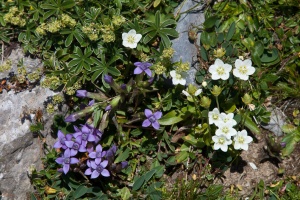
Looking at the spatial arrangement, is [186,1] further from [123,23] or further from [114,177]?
[114,177]

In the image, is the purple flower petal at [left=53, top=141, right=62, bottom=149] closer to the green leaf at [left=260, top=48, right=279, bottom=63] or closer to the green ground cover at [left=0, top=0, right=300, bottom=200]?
the green ground cover at [left=0, top=0, right=300, bottom=200]

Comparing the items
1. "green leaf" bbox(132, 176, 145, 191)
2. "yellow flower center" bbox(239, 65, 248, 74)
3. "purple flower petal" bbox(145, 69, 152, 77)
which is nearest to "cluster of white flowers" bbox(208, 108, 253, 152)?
"yellow flower center" bbox(239, 65, 248, 74)

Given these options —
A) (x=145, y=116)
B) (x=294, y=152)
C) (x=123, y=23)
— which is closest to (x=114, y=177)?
(x=145, y=116)

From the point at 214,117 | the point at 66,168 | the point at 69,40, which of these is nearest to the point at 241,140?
the point at 214,117

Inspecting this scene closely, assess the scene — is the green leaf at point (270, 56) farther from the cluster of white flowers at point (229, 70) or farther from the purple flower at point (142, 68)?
the purple flower at point (142, 68)

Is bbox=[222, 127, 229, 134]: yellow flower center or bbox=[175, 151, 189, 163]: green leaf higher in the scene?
bbox=[222, 127, 229, 134]: yellow flower center

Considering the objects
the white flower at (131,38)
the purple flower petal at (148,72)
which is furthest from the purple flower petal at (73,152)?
the white flower at (131,38)

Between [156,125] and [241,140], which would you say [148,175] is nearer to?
[156,125]
